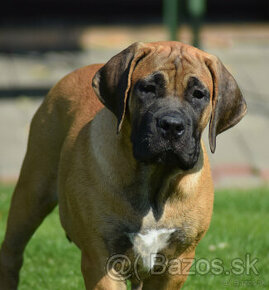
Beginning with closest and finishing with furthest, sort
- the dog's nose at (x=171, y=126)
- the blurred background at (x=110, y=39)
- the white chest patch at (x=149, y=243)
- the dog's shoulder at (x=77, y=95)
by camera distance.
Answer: the dog's nose at (x=171, y=126)
the white chest patch at (x=149, y=243)
the dog's shoulder at (x=77, y=95)
the blurred background at (x=110, y=39)

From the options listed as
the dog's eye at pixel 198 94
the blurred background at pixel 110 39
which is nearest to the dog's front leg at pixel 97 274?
the dog's eye at pixel 198 94

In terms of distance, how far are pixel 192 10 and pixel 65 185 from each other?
694 centimetres

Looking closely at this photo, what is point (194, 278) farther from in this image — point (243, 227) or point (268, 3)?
point (268, 3)

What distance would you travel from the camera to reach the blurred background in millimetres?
11086

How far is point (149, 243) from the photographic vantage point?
4.57 metres

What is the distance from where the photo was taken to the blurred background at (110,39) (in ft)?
36.4

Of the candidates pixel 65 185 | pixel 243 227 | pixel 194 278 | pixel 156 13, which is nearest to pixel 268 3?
pixel 156 13

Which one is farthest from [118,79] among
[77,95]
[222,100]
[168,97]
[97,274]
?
[97,274]

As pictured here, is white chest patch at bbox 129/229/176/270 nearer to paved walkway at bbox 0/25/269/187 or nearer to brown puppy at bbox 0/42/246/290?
brown puppy at bbox 0/42/246/290

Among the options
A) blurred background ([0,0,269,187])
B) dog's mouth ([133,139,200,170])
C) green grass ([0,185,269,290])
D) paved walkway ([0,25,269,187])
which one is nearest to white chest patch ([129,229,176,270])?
dog's mouth ([133,139,200,170])

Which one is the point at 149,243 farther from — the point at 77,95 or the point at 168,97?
the point at 77,95

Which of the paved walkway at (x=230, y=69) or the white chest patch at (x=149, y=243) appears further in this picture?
the paved walkway at (x=230, y=69)

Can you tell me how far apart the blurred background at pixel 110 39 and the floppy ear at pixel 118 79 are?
17.4 feet

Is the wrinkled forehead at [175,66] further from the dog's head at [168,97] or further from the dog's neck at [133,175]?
the dog's neck at [133,175]
